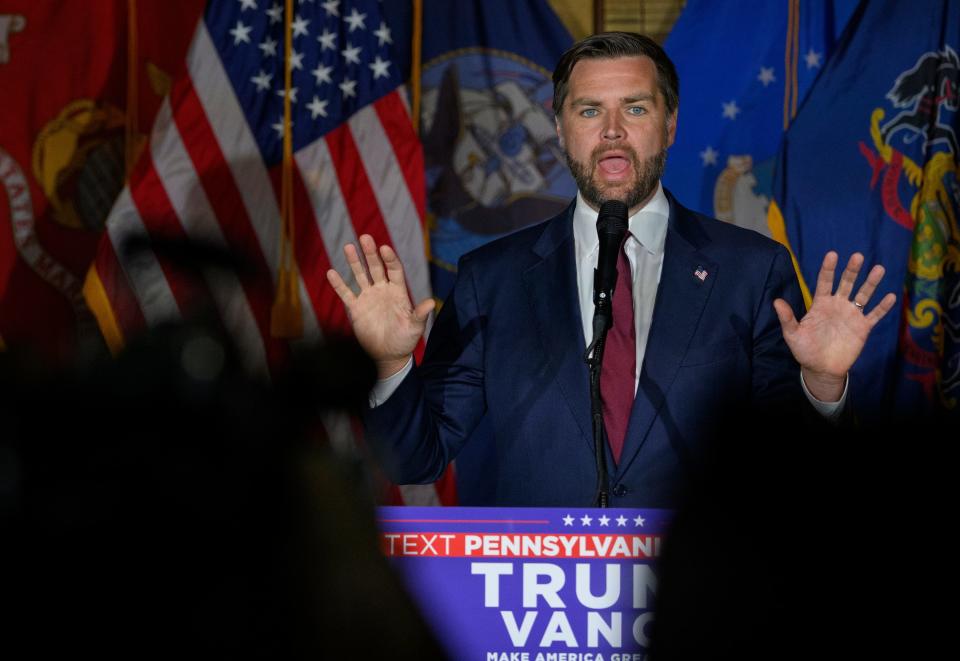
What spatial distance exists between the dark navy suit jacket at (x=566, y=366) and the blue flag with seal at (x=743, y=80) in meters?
1.99

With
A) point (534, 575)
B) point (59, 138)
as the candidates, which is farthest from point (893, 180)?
point (534, 575)

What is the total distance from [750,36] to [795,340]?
8.70 feet

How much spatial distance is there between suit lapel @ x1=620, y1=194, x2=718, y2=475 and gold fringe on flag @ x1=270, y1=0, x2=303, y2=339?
1971 millimetres

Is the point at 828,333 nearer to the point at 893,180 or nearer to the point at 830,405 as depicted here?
the point at 830,405

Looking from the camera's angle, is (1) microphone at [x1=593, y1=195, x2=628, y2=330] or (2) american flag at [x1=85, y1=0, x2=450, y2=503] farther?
(2) american flag at [x1=85, y1=0, x2=450, y2=503]

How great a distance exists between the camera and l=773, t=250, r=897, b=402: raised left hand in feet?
5.82

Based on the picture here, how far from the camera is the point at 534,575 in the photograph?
1.21 m

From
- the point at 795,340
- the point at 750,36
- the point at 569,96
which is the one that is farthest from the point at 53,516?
the point at 750,36

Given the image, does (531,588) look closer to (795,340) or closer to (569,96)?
(795,340)

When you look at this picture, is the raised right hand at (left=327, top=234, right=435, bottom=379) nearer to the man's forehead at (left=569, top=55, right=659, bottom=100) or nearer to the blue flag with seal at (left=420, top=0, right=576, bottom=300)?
the man's forehead at (left=569, top=55, right=659, bottom=100)

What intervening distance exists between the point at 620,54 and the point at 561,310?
58cm

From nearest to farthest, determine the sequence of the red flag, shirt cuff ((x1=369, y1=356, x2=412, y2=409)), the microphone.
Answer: the microphone < shirt cuff ((x1=369, y1=356, x2=412, y2=409)) < the red flag

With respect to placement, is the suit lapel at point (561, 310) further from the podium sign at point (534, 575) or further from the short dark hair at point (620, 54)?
the podium sign at point (534, 575)

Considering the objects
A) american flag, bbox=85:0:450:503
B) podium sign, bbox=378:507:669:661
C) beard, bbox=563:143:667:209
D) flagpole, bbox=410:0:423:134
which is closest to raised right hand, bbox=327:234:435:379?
beard, bbox=563:143:667:209
